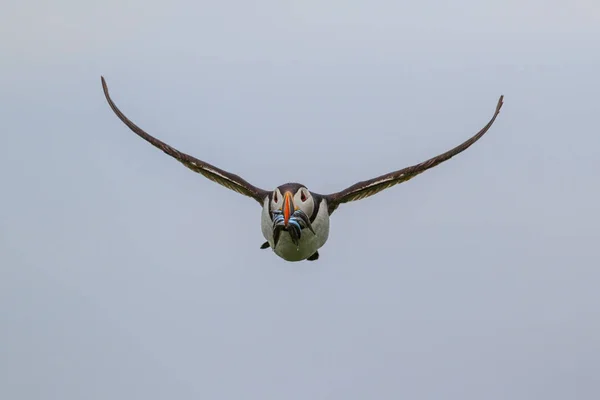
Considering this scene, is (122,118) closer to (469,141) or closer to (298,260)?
(298,260)

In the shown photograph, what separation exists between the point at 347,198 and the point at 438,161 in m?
3.04

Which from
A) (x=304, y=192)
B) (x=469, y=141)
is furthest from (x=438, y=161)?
(x=304, y=192)

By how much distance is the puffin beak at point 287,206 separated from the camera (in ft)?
116

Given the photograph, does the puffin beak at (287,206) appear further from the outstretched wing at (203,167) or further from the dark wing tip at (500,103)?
the dark wing tip at (500,103)

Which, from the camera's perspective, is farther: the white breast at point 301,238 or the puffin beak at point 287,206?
the white breast at point 301,238

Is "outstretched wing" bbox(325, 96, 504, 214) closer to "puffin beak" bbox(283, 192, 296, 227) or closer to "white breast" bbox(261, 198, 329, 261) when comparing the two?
"white breast" bbox(261, 198, 329, 261)

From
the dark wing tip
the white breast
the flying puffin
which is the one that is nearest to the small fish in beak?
the flying puffin

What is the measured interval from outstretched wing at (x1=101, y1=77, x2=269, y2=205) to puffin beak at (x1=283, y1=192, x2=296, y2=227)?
3.19 m

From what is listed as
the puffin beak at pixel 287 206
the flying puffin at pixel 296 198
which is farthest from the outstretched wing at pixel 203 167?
the puffin beak at pixel 287 206

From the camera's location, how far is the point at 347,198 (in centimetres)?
3916

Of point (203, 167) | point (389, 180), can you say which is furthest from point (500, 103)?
point (203, 167)

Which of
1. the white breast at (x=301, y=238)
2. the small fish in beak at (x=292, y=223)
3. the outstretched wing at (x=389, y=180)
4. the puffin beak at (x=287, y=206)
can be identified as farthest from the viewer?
the outstretched wing at (x=389, y=180)

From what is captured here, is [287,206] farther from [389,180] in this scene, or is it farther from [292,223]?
[389,180]

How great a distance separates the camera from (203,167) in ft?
131
